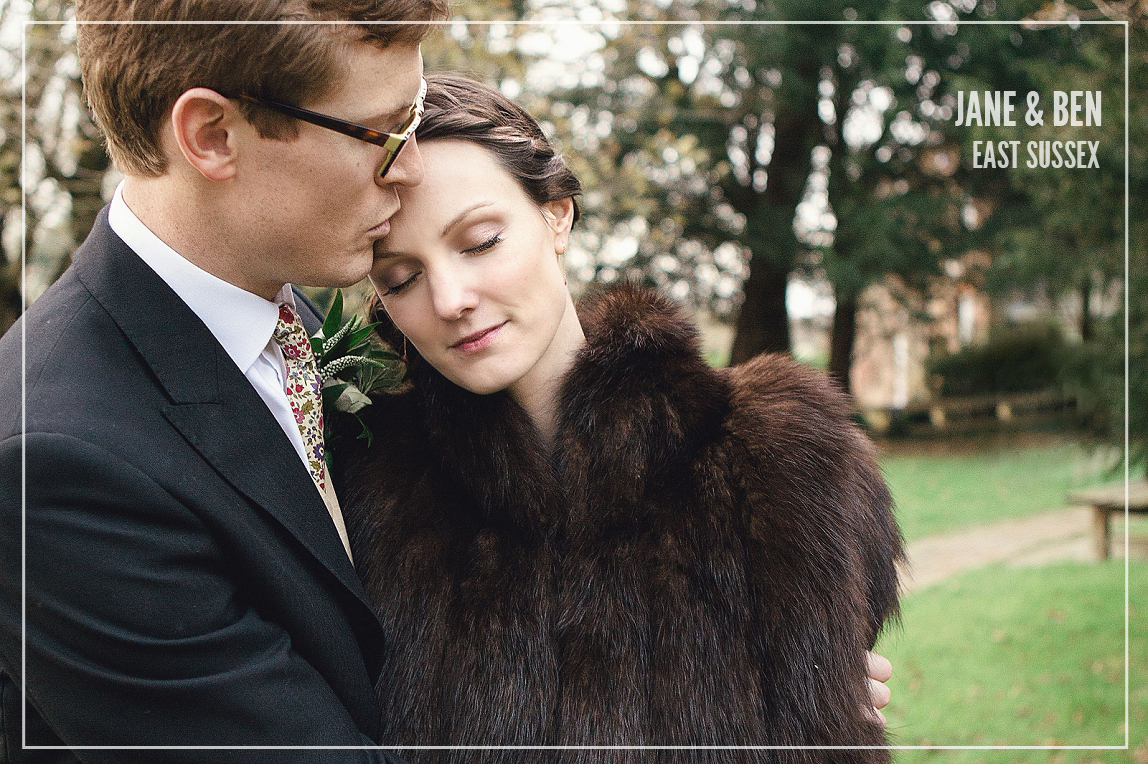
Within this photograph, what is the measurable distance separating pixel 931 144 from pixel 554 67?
7996 mm

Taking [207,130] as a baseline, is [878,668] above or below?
below

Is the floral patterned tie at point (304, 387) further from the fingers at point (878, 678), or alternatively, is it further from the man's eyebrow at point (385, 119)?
the fingers at point (878, 678)

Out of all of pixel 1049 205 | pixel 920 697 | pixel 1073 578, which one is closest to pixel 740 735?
pixel 920 697

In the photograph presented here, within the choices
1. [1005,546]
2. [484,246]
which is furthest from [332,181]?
[1005,546]

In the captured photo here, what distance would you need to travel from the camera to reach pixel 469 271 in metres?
1.99

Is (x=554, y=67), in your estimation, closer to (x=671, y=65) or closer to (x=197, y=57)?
(x=671, y=65)

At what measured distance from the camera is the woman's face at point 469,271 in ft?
6.44

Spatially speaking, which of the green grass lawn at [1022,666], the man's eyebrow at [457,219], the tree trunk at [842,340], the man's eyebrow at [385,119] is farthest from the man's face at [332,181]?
the tree trunk at [842,340]

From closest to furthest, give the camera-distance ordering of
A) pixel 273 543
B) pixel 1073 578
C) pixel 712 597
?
1. pixel 273 543
2. pixel 712 597
3. pixel 1073 578

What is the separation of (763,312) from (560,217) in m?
11.2

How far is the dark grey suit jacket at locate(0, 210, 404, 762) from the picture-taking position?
1.51m

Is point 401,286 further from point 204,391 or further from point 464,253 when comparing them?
point 204,391

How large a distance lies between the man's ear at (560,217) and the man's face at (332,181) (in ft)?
1.23

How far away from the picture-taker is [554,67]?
6.37 m
